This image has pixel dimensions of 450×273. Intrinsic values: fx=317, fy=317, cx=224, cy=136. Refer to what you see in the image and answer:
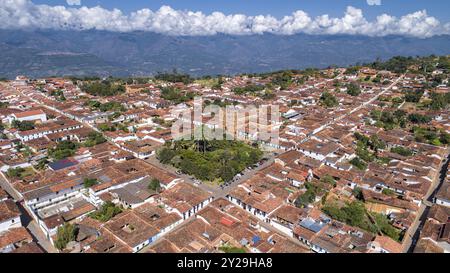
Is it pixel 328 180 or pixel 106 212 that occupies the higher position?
pixel 328 180

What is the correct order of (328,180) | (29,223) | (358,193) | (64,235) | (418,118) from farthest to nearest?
1. (418,118)
2. (328,180)
3. (358,193)
4. (29,223)
5. (64,235)

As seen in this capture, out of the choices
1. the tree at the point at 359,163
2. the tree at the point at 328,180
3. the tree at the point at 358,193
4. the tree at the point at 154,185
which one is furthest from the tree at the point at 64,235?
the tree at the point at 359,163

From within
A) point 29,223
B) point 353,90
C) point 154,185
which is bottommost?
point 29,223

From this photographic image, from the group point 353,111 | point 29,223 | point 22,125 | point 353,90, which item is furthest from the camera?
point 353,90

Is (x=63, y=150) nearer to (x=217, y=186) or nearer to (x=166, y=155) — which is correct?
(x=166, y=155)

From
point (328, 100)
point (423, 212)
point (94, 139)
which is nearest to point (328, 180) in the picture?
point (423, 212)

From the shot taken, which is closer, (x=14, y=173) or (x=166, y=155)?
(x=14, y=173)
